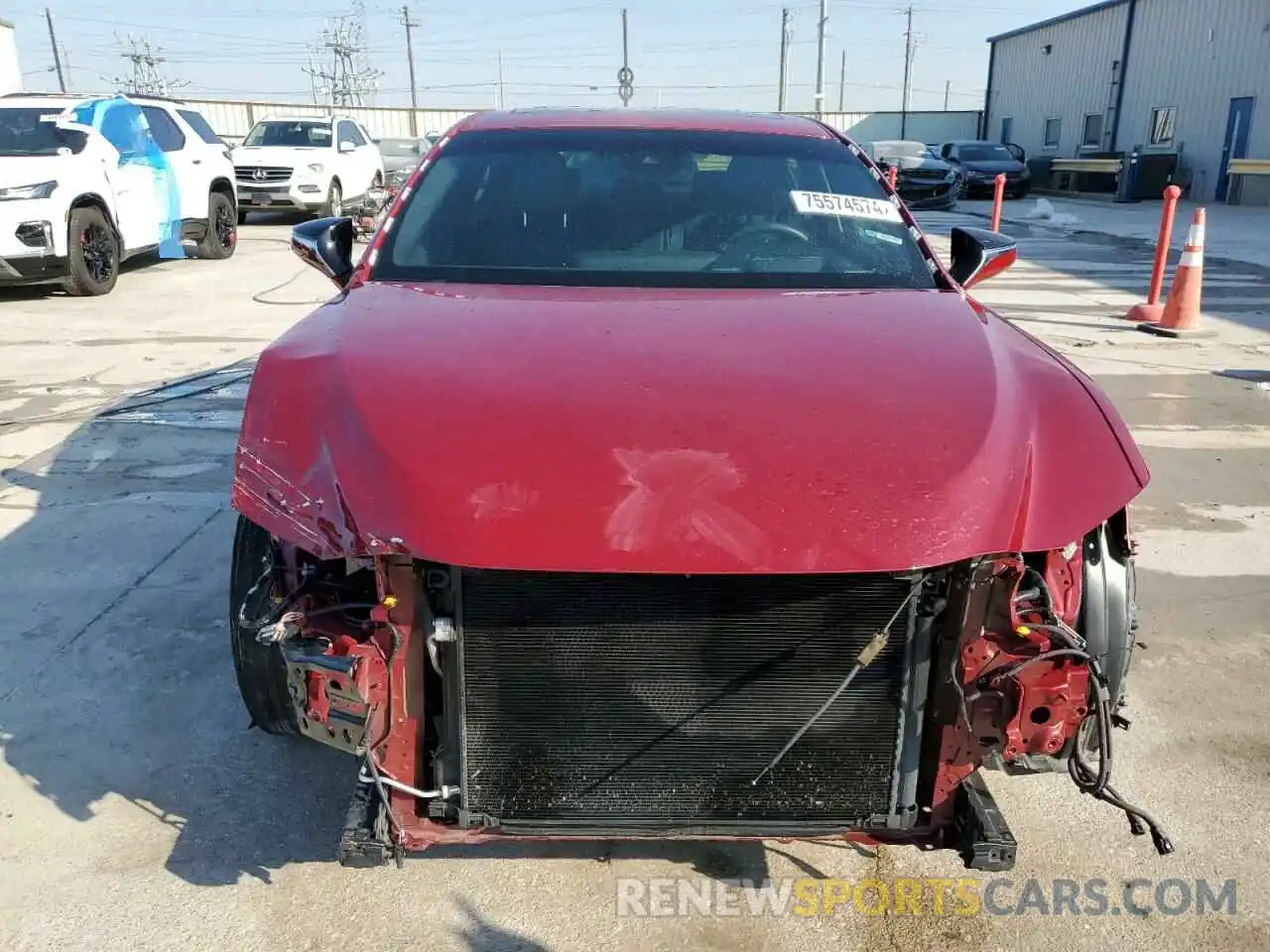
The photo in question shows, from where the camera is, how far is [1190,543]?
428 cm

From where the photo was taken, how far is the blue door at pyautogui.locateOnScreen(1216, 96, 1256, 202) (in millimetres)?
23562

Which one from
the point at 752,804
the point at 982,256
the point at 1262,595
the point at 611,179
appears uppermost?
the point at 611,179

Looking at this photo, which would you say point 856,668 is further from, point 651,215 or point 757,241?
point 651,215

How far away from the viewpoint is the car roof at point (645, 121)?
348 cm

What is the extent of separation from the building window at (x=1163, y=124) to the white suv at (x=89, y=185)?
24.6 meters

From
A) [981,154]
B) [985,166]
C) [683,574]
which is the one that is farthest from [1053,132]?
[683,574]

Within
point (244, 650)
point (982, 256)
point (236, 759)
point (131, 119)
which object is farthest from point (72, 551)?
point (131, 119)

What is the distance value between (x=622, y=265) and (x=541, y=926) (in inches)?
67.6

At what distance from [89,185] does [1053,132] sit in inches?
1260

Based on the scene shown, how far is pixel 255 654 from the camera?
96.1 inches

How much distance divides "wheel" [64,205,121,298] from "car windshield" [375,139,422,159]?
14.5 meters

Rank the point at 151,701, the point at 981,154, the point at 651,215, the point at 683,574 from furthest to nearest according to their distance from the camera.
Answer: the point at 981,154, the point at 651,215, the point at 151,701, the point at 683,574

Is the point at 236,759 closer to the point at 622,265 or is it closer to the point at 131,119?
the point at 622,265

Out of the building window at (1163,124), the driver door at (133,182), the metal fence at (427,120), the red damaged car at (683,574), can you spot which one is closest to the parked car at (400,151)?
the metal fence at (427,120)
